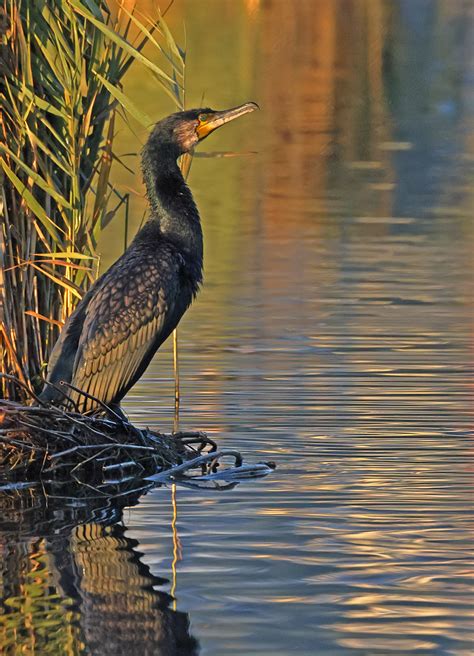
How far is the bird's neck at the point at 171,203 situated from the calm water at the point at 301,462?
3.06 feet

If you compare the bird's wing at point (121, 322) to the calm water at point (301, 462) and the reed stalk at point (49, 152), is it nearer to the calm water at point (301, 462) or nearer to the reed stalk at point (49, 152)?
the reed stalk at point (49, 152)

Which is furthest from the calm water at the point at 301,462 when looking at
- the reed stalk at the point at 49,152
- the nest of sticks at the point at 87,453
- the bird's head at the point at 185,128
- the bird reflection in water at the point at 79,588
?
the bird's head at the point at 185,128

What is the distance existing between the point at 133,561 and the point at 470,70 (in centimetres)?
2765

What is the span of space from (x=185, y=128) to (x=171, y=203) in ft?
1.27

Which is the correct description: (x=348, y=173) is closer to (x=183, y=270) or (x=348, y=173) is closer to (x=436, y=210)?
(x=436, y=210)

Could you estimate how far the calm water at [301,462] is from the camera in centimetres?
550

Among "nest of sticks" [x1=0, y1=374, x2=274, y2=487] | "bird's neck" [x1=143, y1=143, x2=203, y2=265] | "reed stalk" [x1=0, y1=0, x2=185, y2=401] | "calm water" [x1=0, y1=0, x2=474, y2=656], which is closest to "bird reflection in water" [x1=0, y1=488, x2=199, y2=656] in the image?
"calm water" [x1=0, y1=0, x2=474, y2=656]

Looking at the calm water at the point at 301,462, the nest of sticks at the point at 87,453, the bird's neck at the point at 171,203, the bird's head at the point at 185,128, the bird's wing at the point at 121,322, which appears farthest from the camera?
the bird's head at the point at 185,128

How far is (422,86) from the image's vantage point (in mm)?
31719

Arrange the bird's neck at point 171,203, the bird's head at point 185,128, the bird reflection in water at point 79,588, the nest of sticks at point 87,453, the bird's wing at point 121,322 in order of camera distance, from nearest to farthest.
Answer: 1. the bird reflection in water at point 79,588
2. the nest of sticks at point 87,453
3. the bird's wing at point 121,322
4. the bird's neck at point 171,203
5. the bird's head at point 185,128

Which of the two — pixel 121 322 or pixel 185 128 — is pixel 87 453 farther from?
pixel 185 128

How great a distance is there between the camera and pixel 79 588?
590cm

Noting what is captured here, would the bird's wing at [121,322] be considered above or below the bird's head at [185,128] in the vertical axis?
below

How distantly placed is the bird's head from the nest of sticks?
124cm
